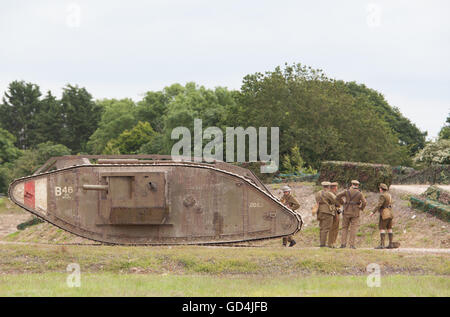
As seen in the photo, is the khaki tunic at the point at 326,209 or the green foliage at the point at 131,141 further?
the green foliage at the point at 131,141

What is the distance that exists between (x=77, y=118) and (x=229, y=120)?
1705 inches

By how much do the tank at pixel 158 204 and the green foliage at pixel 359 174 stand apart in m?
12.3

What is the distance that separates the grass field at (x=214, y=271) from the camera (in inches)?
489

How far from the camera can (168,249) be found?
60.6 feet

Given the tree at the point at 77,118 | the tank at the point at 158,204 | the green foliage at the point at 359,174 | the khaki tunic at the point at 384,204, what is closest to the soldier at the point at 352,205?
the khaki tunic at the point at 384,204

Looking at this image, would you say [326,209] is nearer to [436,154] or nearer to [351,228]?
[351,228]

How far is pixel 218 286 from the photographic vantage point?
13.2 m

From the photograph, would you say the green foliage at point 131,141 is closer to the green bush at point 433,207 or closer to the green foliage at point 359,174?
the green foliage at point 359,174

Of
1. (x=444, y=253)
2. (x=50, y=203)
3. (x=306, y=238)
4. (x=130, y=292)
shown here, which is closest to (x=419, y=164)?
(x=306, y=238)

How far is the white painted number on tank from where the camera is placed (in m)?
19.9

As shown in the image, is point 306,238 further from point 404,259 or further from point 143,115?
point 143,115

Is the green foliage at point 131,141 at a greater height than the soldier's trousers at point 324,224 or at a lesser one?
greater
